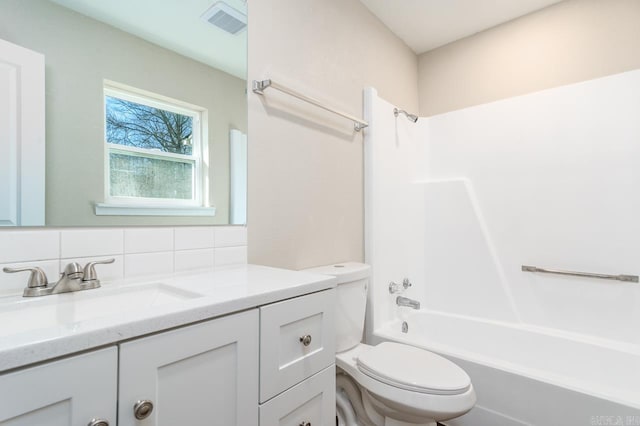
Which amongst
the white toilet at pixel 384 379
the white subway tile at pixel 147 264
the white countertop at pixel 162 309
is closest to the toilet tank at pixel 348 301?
the white toilet at pixel 384 379

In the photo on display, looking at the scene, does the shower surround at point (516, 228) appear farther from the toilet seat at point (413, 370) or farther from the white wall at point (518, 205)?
the toilet seat at point (413, 370)

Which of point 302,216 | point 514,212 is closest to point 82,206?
point 302,216

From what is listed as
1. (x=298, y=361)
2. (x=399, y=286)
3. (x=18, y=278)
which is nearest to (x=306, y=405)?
(x=298, y=361)

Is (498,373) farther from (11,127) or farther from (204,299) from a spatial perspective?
(11,127)

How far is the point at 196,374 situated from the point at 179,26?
48.2 inches

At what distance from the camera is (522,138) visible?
6.98 feet

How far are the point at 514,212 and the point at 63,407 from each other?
2442 millimetres

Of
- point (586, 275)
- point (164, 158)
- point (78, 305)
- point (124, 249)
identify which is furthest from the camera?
point (586, 275)

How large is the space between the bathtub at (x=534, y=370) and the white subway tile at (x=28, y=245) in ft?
5.30

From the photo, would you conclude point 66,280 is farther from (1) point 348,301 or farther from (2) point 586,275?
(2) point 586,275

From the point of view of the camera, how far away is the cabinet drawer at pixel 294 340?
32.0 inches

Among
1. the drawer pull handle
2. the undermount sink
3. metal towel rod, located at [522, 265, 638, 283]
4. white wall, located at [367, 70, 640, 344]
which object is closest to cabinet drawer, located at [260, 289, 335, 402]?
the drawer pull handle

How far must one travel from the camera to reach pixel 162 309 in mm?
651

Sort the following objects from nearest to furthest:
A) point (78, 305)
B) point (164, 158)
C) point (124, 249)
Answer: point (78, 305)
point (124, 249)
point (164, 158)
